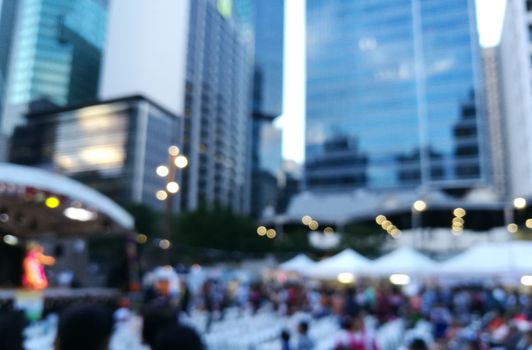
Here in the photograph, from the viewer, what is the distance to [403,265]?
18562 mm

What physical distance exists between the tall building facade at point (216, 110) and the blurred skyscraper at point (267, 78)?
9.05 metres

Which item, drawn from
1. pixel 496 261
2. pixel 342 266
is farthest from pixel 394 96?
pixel 496 261

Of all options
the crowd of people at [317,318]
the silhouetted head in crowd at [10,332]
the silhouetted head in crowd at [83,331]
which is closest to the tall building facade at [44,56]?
the crowd of people at [317,318]

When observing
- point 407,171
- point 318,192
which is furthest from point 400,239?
point 318,192

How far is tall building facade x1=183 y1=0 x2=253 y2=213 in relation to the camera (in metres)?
104

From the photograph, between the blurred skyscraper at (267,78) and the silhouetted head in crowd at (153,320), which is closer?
the silhouetted head in crowd at (153,320)

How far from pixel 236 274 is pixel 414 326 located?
71.2 ft

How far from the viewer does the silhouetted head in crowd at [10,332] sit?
332 cm

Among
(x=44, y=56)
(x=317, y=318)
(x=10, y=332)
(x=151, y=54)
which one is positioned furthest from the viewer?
(x=44, y=56)

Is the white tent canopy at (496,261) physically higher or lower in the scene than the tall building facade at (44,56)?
lower

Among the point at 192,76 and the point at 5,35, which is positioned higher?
the point at 5,35

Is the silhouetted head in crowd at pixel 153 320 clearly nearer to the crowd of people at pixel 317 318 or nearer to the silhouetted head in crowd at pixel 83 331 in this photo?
the crowd of people at pixel 317 318

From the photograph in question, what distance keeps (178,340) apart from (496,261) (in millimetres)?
13629

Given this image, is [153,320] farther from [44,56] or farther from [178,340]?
[44,56]
